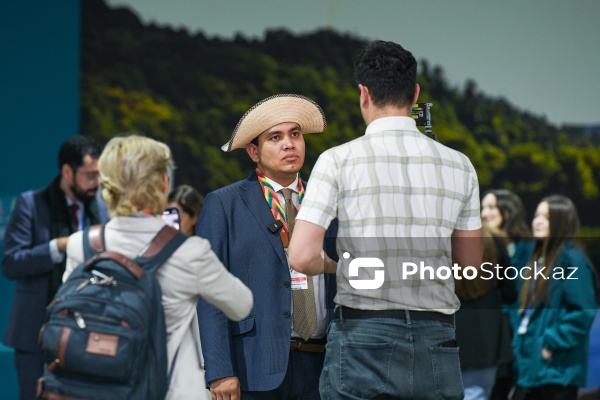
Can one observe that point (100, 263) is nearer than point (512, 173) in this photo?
Yes

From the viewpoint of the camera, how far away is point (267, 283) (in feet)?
9.34

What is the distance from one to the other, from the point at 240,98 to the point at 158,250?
5.38 meters

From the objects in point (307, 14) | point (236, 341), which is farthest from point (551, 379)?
point (307, 14)

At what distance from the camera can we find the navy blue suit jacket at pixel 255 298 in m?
2.77

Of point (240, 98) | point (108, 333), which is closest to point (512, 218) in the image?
point (240, 98)

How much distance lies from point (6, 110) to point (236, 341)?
454 centimetres

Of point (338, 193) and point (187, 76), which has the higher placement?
point (187, 76)

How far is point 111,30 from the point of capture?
7391mm

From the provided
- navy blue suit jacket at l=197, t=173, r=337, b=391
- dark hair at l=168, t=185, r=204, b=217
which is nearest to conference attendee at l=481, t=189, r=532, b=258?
dark hair at l=168, t=185, r=204, b=217

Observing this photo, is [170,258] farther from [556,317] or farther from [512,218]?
[512,218]

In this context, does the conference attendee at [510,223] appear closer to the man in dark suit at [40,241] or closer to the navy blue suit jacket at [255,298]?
the man in dark suit at [40,241]

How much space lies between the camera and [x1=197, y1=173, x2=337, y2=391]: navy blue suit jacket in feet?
→ 9.09

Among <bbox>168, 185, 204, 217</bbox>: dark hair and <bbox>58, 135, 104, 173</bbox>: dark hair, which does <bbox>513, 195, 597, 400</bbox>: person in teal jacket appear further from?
<bbox>58, 135, 104, 173</bbox>: dark hair

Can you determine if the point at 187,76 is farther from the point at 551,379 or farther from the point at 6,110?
the point at 551,379
